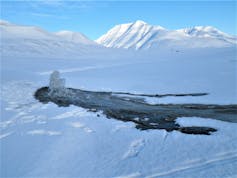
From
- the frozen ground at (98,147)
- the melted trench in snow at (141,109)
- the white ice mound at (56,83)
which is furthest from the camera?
the white ice mound at (56,83)

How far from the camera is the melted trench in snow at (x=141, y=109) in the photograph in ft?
46.0

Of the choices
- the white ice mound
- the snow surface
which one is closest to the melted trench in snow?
the white ice mound

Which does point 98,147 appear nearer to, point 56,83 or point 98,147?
point 98,147

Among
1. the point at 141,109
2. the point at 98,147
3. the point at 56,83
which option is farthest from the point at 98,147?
the point at 56,83

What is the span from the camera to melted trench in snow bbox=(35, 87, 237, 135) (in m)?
14.0

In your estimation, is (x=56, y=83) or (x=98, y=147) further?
(x=56, y=83)

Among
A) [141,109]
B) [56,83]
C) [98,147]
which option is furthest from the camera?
[56,83]

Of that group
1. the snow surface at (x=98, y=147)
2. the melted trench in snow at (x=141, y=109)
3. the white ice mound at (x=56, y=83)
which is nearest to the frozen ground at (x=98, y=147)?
the snow surface at (x=98, y=147)

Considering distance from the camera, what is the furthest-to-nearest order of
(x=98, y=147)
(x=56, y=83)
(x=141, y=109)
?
(x=56, y=83) → (x=141, y=109) → (x=98, y=147)

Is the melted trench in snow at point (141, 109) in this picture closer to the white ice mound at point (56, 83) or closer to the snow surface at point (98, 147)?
the white ice mound at point (56, 83)

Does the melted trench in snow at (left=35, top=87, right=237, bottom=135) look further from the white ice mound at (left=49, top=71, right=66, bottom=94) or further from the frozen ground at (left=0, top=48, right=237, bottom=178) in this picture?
the frozen ground at (left=0, top=48, right=237, bottom=178)

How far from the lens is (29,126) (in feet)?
42.9

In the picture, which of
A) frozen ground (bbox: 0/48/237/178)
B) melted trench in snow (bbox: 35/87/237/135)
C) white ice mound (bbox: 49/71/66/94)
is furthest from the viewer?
white ice mound (bbox: 49/71/66/94)

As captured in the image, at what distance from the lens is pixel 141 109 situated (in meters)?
17.5
